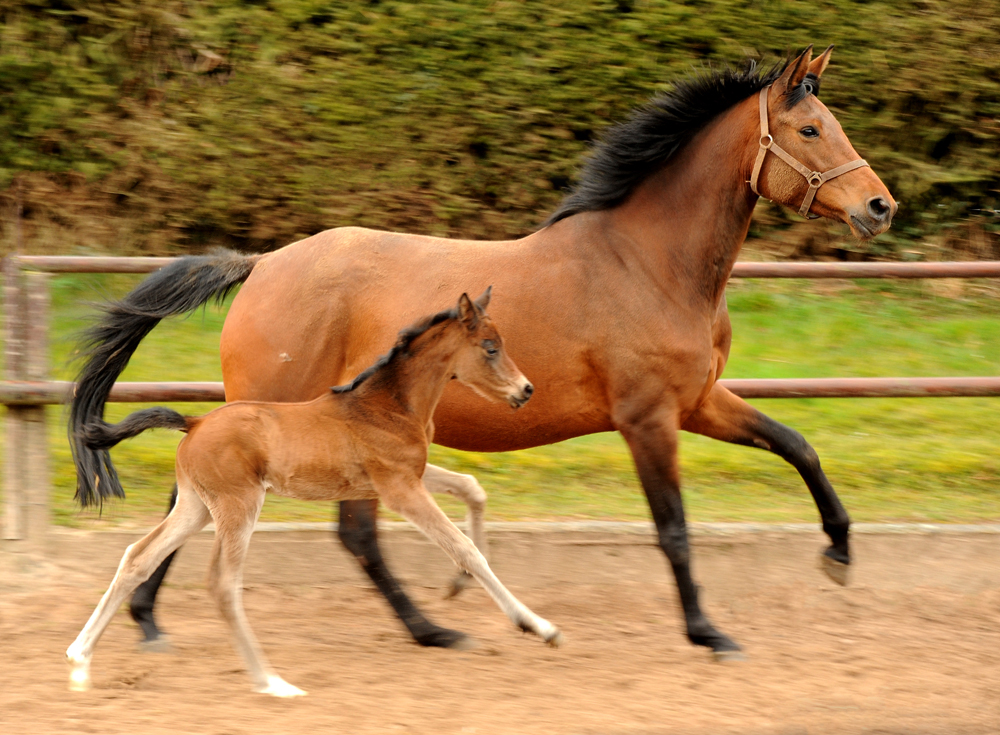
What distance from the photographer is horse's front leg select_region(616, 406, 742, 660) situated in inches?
172

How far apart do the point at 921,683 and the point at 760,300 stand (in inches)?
209

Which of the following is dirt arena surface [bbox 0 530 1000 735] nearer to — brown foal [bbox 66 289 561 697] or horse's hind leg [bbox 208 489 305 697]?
horse's hind leg [bbox 208 489 305 697]

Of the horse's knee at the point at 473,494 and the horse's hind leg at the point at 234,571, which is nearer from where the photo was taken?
the horse's hind leg at the point at 234,571

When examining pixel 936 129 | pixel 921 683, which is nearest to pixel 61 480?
pixel 921 683

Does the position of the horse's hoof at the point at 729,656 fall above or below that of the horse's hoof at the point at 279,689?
below

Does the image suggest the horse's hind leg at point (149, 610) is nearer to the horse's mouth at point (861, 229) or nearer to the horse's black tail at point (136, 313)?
the horse's black tail at point (136, 313)

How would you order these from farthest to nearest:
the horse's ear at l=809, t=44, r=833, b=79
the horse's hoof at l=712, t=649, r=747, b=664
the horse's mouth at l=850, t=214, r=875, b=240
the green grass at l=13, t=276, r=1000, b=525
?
the green grass at l=13, t=276, r=1000, b=525, the horse's ear at l=809, t=44, r=833, b=79, the horse's mouth at l=850, t=214, r=875, b=240, the horse's hoof at l=712, t=649, r=747, b=664

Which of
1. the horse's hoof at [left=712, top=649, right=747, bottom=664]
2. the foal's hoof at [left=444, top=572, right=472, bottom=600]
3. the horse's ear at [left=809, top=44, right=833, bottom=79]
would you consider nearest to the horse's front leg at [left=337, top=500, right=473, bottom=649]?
the foal's hoof at [left=444, top=572, right=472, bottom=600]

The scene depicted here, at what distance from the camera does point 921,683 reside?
13.2 feet

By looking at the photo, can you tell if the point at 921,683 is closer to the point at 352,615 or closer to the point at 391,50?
the point at 352,615

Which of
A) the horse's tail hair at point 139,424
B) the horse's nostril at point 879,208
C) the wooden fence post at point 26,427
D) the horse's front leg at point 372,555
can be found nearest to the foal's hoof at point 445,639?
the horse's front leg at point 372,555

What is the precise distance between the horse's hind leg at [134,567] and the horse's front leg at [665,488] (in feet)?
5.34

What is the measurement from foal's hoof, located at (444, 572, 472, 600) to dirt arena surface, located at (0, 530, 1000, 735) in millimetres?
143

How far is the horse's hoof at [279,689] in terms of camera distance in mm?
3779
